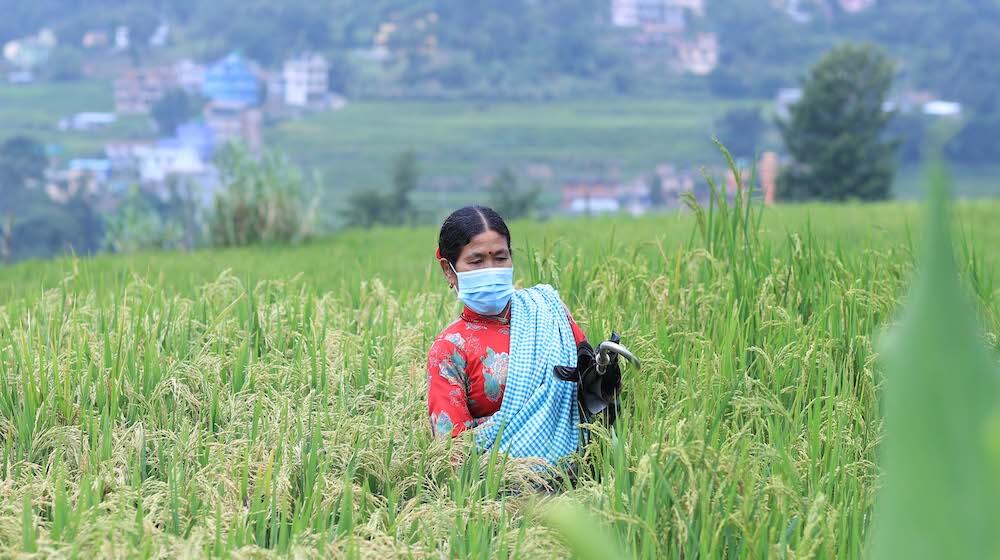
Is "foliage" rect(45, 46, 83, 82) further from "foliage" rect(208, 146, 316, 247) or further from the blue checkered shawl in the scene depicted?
the blue checkered shawl

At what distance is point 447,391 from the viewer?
10.6 feet

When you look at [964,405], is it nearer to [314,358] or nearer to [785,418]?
[785,418]

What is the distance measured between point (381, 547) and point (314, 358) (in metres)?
1.66

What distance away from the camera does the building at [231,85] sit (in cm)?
9675

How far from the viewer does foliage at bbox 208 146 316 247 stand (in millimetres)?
12727

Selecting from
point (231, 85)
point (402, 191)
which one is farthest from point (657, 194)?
point (231, 85)

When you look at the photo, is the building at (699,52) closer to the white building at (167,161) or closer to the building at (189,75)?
the building at (189,75)

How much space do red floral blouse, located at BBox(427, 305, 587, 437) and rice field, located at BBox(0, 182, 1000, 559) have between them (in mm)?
126

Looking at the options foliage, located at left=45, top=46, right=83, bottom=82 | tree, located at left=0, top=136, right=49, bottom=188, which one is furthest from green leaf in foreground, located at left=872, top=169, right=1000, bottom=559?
foliage, located at left=45, top=46, right=83, bottom=82

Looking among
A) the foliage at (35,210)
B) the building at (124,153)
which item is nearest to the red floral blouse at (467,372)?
the foliage at (35,210)

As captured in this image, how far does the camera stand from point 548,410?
125 inches

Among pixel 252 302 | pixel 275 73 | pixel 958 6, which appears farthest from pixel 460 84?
pixel 252 302

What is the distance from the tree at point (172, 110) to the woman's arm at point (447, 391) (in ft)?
306

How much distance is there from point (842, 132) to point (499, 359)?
38.4 metres
